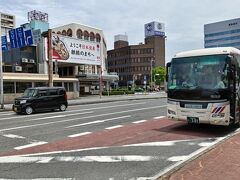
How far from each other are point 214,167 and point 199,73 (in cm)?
559

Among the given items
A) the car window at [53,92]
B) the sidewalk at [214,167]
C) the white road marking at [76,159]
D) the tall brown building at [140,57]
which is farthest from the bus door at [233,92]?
the tall brown building at [140,57]

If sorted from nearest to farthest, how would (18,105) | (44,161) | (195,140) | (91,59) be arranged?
(44,161) → (195,140) → (18,105) → (91,59)

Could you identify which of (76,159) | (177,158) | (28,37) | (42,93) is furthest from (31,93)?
(177,158)

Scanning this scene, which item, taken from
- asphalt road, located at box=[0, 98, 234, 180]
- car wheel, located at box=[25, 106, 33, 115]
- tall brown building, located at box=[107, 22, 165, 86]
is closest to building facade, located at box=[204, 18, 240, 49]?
car wheel, located at box=[25, 106, 33, 115]

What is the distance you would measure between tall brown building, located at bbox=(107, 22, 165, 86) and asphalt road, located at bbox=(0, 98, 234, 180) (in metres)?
128

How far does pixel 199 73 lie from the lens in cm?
1206

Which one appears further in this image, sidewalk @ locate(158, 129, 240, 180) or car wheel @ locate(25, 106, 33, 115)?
car wheel @ locate(25, 106, 33, 115)

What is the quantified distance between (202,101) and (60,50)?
4296 centimetres

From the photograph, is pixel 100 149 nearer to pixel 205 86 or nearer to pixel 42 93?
pixel 205 86

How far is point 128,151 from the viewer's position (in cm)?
913

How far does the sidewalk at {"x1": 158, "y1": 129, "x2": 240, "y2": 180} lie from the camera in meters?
6.30

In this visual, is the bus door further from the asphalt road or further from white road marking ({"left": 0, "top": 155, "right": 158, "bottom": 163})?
white road marking ({"left": 0, "top": 155, "right": 158, "bottom": 163})

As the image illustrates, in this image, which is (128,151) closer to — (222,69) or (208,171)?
(208,171)

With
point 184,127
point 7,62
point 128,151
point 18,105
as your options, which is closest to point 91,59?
point 7,62
